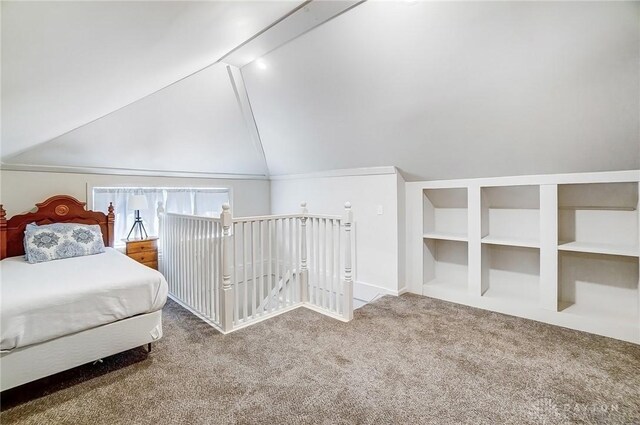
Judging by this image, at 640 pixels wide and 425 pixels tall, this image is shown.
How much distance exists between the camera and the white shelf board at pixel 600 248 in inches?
103

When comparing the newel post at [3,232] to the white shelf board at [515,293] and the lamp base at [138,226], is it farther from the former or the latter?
the white shelf board at [515,293]

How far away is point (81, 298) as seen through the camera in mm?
2037

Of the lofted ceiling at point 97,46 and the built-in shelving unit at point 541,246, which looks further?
the built-in shelving unit at point 541,246

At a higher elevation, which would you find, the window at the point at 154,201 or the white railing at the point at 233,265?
the window at the point at 154,201

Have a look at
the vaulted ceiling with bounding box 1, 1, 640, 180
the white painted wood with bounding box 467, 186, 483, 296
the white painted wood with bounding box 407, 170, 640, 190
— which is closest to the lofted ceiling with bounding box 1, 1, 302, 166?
the vaulted ceiling with bounding box 1, 1, 640, 180

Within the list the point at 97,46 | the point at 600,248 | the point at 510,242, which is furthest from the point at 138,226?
the point at 600,248

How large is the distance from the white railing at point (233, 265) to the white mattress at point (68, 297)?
1.97 ft

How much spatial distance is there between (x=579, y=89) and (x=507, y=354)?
203 cm

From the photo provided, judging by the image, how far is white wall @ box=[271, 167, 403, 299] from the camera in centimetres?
381

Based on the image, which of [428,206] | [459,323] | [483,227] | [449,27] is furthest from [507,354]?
[449,27]

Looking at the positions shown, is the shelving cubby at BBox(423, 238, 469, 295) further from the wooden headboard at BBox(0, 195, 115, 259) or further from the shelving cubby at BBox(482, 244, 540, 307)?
the wooden headboard at BBox(0, 195, 115, 259)

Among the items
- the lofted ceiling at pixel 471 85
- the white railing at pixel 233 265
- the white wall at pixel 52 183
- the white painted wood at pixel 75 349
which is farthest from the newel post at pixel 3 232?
the lofted ceiling at pixel 471 85

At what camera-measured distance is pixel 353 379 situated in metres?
2.10

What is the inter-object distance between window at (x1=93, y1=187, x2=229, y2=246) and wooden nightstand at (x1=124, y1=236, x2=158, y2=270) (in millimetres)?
444
